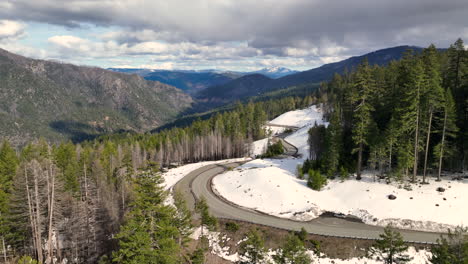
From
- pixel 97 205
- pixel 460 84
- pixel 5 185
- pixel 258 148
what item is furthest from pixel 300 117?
pixel 5 185

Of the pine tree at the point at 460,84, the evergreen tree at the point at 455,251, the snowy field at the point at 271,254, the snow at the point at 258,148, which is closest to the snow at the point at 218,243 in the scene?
the snowy field at the point at 271,254

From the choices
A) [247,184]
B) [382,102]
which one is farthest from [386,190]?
[247,184]

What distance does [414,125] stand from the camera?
1684 inches

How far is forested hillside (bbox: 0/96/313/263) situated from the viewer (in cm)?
2159

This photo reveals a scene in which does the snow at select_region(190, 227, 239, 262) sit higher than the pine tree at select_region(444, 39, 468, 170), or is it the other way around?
the pine tree at select_region(444, 39, 468, 170)

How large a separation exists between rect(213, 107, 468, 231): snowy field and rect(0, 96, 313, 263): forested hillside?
1773 cm

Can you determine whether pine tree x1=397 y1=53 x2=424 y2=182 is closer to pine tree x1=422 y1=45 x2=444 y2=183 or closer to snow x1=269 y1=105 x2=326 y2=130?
pine tree x1=422 y1=45 x2=444 y2=183

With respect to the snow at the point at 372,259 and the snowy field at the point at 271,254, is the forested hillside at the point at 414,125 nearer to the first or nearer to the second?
the snow at the point at 372,259

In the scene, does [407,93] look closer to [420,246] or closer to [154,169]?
[420,246]

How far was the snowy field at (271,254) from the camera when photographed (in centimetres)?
2988

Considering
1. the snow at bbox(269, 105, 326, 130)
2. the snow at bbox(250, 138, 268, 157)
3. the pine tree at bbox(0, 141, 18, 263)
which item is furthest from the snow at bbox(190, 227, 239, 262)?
the snow at bbox(269, 105, 326, 130)

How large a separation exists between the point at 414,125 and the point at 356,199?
15.0 m

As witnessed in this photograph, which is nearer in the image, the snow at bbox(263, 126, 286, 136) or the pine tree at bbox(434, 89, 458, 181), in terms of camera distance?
the pine tree at bbox(434, 89, 458, 181)

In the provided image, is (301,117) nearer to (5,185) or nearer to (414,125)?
(414,125)
